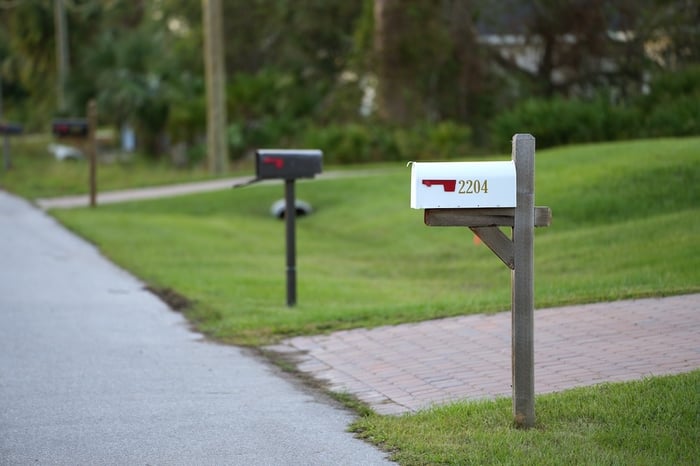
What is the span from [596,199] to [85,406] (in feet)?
34.6

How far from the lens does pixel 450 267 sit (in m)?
14.4

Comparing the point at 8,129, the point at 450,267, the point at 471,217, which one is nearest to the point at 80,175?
the point at 8,129

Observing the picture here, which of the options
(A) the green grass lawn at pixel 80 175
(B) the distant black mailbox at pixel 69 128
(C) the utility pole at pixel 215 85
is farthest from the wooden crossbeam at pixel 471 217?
(C) the utility pole at pixel 215 85

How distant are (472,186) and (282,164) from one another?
4.74 metres

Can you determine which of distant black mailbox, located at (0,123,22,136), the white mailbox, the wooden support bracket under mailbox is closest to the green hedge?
distant black mailbox, located at (0,123,22,136)

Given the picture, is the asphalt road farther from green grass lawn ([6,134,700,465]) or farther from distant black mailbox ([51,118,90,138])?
distant black mailbox ([51,118,90,138])

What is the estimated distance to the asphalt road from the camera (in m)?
Answer: 6.04

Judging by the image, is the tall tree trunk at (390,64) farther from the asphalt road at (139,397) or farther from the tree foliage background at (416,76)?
the asphalt road at (139,397)

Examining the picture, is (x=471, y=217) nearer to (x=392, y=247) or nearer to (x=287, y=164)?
(x=287, y=164)

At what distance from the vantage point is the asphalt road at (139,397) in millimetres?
6039

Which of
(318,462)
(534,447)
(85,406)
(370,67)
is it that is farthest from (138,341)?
(370,67)

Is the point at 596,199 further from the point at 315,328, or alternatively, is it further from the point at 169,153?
the point at 169,153

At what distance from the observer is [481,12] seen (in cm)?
3266

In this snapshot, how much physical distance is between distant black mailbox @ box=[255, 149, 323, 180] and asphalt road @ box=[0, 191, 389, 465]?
1.57 meters
